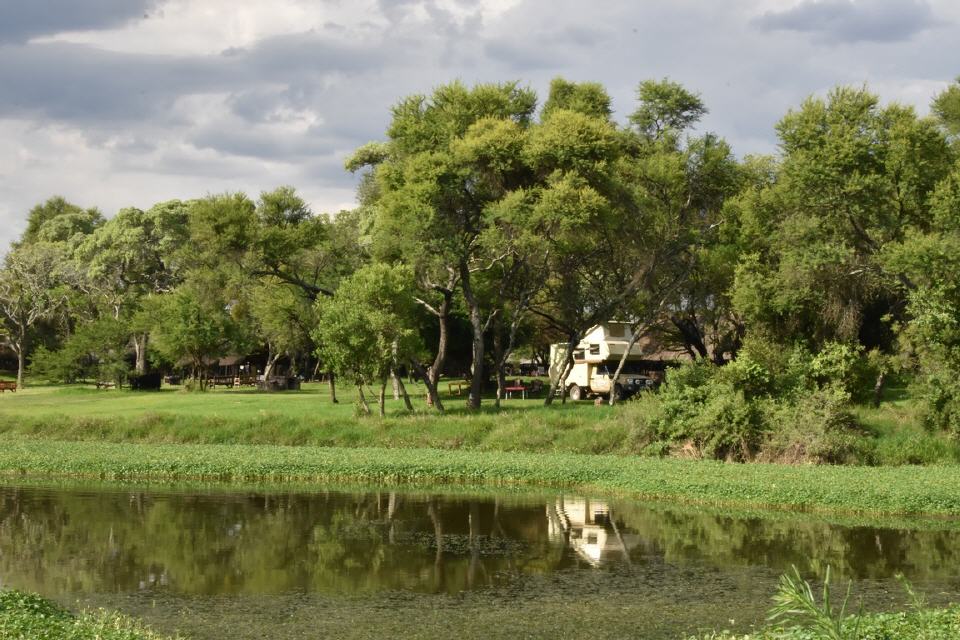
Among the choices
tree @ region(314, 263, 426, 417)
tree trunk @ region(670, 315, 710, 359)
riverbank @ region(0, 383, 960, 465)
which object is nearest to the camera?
riverbank @ region(0, 383, 960, 465)

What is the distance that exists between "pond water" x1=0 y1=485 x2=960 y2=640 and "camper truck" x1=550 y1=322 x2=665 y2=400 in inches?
1097

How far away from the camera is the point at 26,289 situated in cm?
8238

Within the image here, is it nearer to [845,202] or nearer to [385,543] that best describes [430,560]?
[385,543]

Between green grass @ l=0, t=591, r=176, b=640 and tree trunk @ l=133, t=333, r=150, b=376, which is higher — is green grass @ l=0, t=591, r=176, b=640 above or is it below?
below

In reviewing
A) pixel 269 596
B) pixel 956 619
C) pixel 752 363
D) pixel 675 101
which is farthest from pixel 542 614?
pixel 675 101

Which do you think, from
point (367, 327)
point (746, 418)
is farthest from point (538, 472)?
point (367, 327)

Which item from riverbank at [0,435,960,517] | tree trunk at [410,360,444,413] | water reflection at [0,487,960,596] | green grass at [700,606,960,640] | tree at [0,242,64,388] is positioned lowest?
water reflection at [0,487,960,596]

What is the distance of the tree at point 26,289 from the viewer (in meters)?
81.4

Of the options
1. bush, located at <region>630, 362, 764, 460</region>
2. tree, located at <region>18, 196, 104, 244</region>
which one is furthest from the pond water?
tree, located at <region>18, 196, 104, 244</region>

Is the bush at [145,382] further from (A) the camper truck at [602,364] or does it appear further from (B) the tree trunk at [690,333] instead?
(B) the tree trunk at [690,333]

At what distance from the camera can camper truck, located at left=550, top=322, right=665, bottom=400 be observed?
192 ft

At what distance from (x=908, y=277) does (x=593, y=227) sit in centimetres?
1491

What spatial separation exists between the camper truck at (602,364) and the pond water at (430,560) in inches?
1097

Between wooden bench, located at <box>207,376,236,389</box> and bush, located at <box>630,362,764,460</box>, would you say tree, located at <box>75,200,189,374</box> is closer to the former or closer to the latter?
wooden bench, located at <box>207,376,236,389</box>
